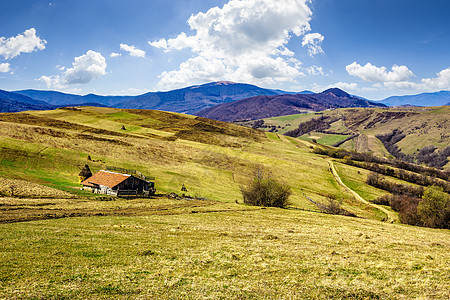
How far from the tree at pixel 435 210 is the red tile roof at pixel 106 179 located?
2560 inches

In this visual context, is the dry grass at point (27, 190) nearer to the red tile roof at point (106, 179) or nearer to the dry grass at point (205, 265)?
the red tile roof at point (106, 179)

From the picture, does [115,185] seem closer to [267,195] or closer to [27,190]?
[27,190]

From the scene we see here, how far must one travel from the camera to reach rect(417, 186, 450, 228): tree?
53.1 metres

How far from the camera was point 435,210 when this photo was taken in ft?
178

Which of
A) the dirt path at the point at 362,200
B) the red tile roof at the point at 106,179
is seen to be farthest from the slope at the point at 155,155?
the red tile roof at the point at 106,179

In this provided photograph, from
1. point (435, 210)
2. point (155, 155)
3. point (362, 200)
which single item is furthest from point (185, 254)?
point (362, 200)

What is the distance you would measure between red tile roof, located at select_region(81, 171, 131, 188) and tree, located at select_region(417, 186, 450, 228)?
6503 cm

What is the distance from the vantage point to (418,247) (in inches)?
969

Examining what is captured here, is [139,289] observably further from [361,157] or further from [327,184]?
[361,157]

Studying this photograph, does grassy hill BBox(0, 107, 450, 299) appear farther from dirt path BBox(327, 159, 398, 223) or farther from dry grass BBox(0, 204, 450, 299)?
dirt path BBox(327, 159, 398, 223)

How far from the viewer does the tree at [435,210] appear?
53.1 meters

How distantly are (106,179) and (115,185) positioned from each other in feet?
14.3

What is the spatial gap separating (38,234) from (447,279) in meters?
29.5

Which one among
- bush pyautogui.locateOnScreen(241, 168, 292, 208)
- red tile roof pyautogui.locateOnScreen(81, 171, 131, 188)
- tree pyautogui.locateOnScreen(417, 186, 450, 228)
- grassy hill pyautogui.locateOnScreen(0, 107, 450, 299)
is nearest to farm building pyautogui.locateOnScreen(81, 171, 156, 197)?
red tile roof pyautogui.locateOnScreen(81, 171, 131, 188)
